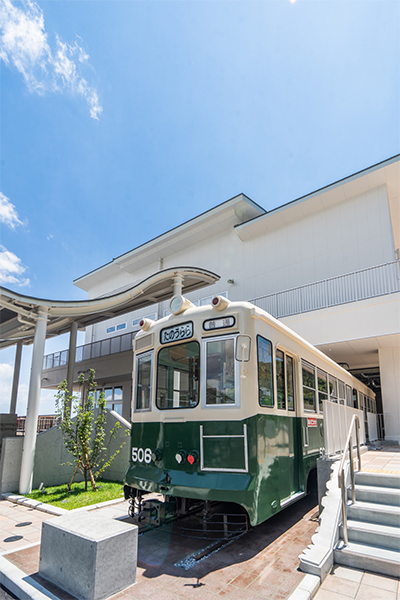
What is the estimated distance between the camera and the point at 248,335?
4996mm

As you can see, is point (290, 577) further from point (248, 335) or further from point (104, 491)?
point (104, 491)

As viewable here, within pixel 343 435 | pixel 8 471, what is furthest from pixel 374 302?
pixel 8 471

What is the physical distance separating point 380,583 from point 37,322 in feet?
29.3

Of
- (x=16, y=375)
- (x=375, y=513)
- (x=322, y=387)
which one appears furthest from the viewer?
(x=16, y=375)

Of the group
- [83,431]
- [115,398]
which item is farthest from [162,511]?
[115,398]

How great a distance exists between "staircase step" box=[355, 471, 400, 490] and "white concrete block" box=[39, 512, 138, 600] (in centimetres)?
361

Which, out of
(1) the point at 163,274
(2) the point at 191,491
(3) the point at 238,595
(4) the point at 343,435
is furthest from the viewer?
(1) the point at 163,274

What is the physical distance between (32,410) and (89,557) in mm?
6428

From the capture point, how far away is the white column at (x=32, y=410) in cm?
895

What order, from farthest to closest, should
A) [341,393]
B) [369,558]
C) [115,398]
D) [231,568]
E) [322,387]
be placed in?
[115,398]
[341,393]
[322,387]
[231,568]
[369,558]

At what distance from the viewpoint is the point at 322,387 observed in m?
8.08

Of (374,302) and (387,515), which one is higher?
(374,302)

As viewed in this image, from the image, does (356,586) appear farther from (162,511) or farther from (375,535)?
(162,511)

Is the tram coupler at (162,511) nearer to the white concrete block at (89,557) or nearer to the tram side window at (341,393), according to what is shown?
the white concrete block at (89,557)
